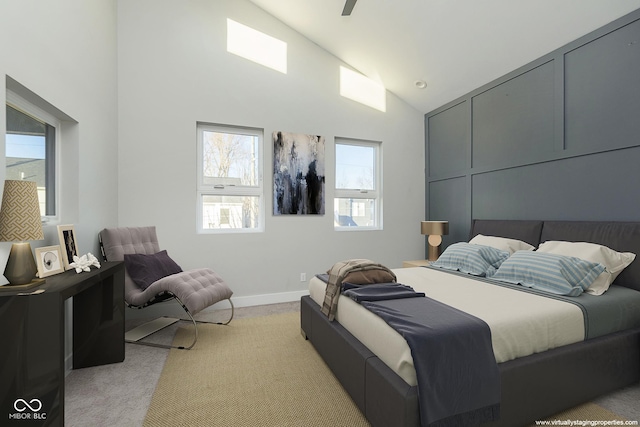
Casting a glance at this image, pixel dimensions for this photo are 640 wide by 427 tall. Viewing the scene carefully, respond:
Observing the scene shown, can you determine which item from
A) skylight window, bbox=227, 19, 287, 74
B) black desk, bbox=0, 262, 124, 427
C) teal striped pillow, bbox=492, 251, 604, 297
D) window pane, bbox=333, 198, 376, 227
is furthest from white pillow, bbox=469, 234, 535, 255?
black desk, bbox=0, 262, 124, 427

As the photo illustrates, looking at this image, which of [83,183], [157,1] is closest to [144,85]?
[157,1]

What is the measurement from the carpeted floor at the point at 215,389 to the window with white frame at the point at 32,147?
1.36 m

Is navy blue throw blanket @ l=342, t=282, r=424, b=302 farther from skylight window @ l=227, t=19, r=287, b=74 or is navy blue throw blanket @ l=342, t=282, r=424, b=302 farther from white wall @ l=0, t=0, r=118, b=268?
skylight window @ l=227, t=19, r=287, b=74

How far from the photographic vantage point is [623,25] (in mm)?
2389

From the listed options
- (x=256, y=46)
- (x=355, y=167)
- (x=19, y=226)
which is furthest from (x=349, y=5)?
(x=19, y=226)

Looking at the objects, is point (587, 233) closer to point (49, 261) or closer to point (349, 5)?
point (349, 5)

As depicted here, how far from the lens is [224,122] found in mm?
3617

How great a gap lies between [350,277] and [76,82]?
105 inches

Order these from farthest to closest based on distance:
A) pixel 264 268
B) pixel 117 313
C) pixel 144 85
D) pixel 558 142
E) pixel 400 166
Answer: pixel 400 166 → pixel 264 268 → pixel 144 85 → pixel 558 142 → pixel 117 313

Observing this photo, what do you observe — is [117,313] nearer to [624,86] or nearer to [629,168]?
[629,168]

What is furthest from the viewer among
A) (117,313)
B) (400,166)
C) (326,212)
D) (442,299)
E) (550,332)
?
(400,166)

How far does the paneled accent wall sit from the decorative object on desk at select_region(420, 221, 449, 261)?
0.32m

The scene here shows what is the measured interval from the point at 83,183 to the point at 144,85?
4.69ft

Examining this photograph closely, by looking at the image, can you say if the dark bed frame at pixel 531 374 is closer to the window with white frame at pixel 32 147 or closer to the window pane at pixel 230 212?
the window pane at pixel 230 212
